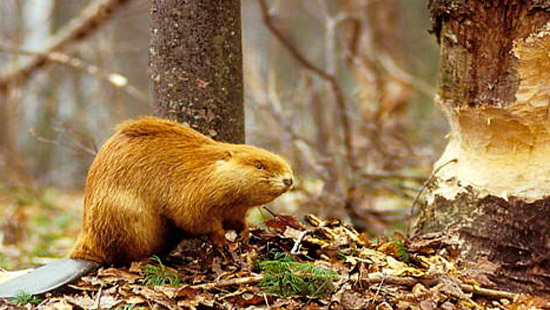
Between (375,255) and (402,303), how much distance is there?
364 millimetres

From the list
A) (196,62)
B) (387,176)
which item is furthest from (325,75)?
(196,62)

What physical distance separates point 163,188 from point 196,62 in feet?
1.97

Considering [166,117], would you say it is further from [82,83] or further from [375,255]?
[82,83]

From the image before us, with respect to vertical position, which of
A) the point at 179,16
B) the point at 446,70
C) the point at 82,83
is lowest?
the point at 82,83

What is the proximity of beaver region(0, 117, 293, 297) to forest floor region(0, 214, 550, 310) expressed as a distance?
9 centimetres

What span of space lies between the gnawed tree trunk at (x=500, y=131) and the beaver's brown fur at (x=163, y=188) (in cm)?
84

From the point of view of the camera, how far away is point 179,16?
277 cm

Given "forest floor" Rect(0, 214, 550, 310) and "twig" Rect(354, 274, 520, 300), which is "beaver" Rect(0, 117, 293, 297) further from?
"twig" Rect(354, 274, 520, 300)

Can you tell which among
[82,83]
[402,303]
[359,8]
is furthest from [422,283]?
[82,83]

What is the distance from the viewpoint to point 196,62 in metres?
2.78

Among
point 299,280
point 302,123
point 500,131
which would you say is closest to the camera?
point 299,280

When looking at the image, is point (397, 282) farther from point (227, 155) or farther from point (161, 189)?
point (161, 189)

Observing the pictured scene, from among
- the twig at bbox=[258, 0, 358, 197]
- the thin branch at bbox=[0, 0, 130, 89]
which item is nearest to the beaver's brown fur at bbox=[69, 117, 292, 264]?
the twig at bbox=[258, 0, 358, 197]

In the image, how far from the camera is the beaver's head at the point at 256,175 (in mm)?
2359
